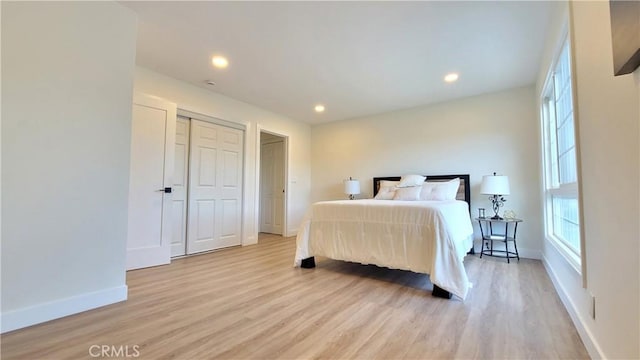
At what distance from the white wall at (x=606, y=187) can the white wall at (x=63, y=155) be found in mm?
2930

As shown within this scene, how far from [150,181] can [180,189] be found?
0.61 metres

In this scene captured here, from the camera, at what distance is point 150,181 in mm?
3172

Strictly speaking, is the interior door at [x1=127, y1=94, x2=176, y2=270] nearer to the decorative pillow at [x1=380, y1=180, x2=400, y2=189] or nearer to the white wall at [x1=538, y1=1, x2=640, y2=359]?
the decorative pillow at [x1=380, y1=180, x2=400, y2=189]

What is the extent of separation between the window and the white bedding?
2.62 ft

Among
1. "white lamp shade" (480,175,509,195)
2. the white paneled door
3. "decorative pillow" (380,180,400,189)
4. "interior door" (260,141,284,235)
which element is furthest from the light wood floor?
"interior door" (260,141,284,235)

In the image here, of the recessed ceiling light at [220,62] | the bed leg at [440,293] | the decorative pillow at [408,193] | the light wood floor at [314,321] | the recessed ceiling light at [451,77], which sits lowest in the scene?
the light wood floor at [314,321]

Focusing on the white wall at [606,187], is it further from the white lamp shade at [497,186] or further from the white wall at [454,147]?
the white wall at [454,147]

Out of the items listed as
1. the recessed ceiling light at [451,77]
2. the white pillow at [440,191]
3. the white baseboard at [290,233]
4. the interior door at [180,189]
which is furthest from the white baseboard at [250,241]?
the recessed ceiling light at [451,77]

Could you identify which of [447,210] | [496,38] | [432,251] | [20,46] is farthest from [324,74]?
[20,46]

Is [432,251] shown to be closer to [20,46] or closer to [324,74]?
[324,74]

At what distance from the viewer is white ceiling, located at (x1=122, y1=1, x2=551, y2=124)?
2.25 m

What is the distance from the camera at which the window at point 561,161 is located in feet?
6.78

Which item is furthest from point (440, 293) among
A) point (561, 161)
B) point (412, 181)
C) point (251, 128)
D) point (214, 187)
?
point (251, 128)

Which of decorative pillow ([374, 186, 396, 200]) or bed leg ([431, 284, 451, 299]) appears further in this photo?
decorative pillow ([374, 186, 396, 200])
